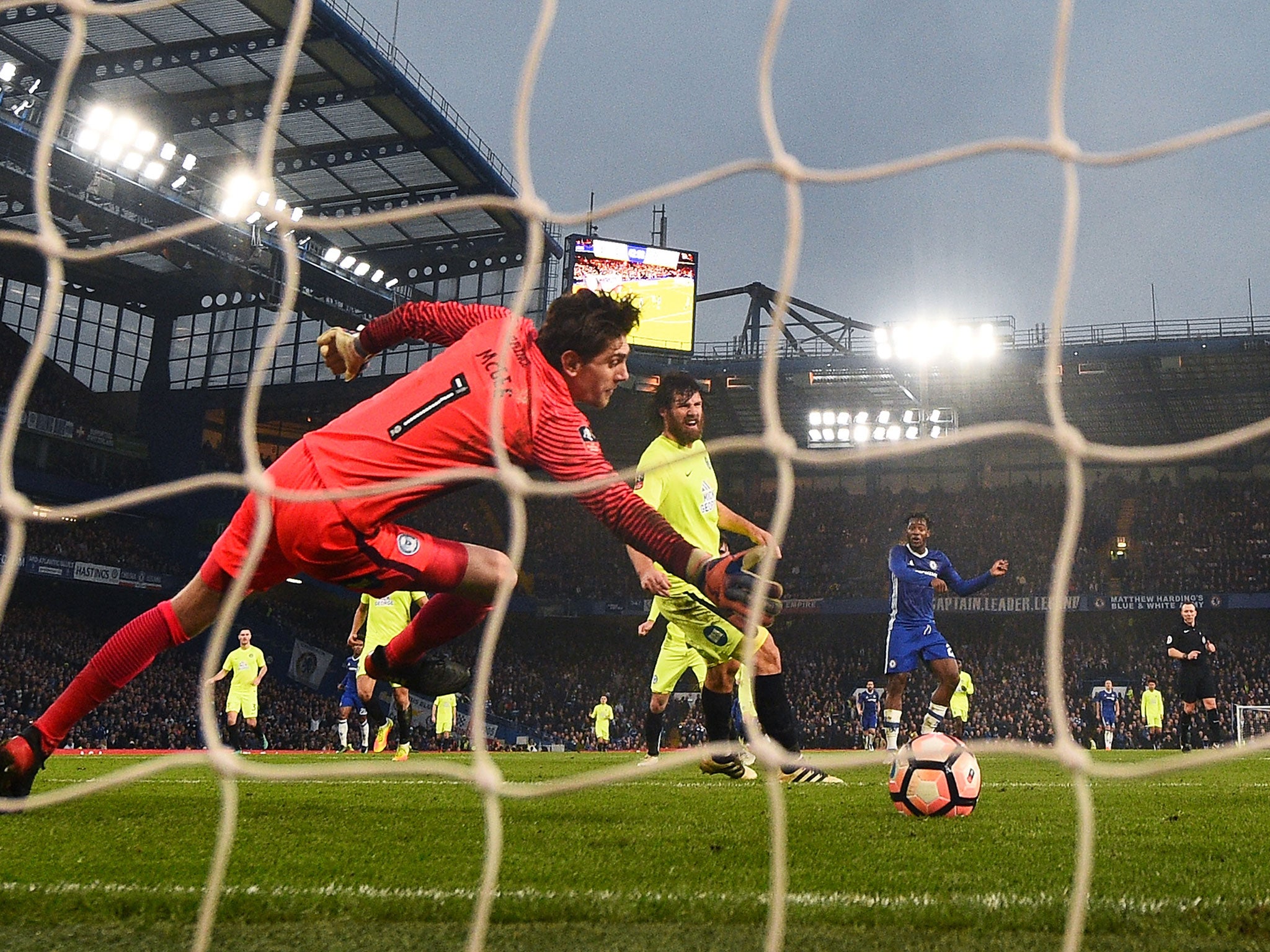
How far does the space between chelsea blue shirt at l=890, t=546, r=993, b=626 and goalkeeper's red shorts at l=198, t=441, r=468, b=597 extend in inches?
237

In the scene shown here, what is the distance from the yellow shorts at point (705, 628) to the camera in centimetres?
609

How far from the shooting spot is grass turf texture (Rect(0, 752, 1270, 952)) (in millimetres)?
2418

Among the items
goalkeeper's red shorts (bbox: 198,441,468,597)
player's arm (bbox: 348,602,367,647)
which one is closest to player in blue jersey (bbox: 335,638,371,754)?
player's arm (bbox: 348,602,367,647)

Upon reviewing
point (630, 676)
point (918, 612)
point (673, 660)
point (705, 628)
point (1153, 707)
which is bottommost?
point (630, 676)

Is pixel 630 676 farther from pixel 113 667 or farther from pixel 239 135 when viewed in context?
pixel 113 667

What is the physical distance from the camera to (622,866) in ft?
10.6

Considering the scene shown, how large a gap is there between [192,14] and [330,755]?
1303 cm

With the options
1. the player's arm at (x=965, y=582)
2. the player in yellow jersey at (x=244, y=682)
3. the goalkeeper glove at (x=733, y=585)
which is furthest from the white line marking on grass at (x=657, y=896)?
the player in yellow jersey at (x=244, y=682)

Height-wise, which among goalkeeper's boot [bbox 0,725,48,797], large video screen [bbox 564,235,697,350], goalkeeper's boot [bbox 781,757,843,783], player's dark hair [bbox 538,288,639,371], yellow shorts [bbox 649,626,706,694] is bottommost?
goalkeeper's boot [bbox 781,757,843,783]

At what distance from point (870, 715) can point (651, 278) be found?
377 inches

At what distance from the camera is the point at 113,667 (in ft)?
12.3

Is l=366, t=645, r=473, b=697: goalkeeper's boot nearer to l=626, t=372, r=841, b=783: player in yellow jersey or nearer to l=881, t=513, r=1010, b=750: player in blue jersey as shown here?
l=626, t=372, r=841, b=783: player in yellow jersey

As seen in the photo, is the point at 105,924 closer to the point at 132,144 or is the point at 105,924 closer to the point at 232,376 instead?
the point at 132,144

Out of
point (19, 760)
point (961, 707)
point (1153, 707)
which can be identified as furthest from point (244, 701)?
point (1153, 707)
